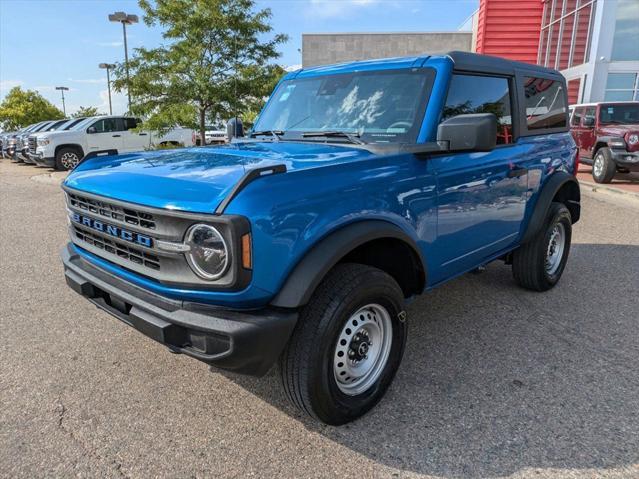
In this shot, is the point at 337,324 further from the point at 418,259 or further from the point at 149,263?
the point at 149,263

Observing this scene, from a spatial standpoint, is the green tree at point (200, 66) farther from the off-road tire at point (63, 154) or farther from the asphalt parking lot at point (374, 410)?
the asphalt parking lot at point (374, 410)

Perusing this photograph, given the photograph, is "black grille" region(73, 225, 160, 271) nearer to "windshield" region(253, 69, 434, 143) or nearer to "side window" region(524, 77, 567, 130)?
"windshield" region(253, 69, 434, 143)

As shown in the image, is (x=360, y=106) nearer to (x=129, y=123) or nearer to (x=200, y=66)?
(x=200, y=66)

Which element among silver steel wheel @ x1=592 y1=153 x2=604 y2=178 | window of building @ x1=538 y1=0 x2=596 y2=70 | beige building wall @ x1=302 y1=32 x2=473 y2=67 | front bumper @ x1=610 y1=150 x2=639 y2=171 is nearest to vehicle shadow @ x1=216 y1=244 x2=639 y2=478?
front bumper @ x1=610 y1=150 x2=639 y2=171

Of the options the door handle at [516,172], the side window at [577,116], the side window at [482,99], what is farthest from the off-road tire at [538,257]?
the side window at [577,116]

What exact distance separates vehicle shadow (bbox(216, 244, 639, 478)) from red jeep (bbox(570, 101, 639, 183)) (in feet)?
26.0

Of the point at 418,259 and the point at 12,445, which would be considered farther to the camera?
the point at 418,259

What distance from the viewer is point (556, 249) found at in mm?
4711

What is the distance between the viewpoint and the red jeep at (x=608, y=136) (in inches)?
426

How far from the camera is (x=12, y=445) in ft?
7.88

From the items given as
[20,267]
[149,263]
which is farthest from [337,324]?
[20,267]

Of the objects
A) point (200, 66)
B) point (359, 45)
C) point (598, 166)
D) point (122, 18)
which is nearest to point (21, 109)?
point (122, 18)

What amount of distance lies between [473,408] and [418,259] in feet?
2.89

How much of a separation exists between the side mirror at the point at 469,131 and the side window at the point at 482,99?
0.35m
